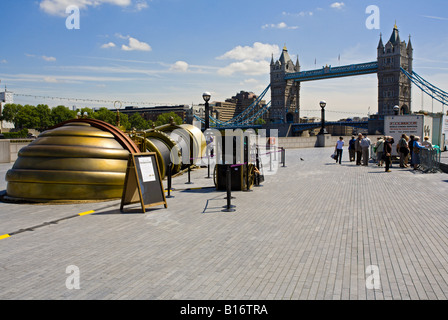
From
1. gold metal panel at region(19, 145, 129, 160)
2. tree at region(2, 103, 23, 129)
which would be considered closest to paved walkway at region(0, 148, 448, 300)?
gold metal panel at region(19, 145, 129, 160)

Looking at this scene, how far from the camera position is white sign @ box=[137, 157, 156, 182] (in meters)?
9.63

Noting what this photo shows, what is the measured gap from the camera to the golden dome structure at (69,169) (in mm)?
10281

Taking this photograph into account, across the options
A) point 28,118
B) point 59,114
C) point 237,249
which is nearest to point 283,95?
point 59,114

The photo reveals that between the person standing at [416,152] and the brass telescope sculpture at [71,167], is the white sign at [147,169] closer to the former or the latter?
the brass telescope sculpture at [71,167]

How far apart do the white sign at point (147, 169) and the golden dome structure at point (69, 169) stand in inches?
52.9

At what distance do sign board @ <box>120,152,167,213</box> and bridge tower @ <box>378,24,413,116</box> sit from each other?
391ft

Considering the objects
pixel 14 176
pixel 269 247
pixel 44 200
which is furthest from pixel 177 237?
pixel 14 176

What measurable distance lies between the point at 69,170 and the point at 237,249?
5.87 metres

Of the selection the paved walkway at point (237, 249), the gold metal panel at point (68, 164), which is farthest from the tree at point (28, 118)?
the paved walkway at point (237, 249)

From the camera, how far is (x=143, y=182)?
378 inches

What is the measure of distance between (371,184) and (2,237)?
38.4 ft

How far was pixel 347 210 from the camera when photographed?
31.2ft

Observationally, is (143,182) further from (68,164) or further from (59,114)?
(59,114)
